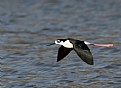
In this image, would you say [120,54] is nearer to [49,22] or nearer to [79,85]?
[79,85]

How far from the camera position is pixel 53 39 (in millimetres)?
11992

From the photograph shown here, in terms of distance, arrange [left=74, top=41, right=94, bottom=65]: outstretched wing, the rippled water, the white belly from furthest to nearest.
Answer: the rippled water → the white belly → [left=74, top=41, right=94, bottom=65]: outstretched wing

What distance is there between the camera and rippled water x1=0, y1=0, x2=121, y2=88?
28.2 feet

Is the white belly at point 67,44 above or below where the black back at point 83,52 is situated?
above

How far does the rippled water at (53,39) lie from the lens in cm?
861

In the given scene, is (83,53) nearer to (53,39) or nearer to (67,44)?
(67,44)

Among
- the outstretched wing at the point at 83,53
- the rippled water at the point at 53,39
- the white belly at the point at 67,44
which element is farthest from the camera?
the rippled water at the point at 53,39

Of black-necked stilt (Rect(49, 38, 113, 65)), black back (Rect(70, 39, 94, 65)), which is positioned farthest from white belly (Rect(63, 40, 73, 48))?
black back (Rect(70, 39, 94, 65))

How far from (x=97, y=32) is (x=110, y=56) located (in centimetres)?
239

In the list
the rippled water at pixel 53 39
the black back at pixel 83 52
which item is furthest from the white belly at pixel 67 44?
the rippled water at pixel 53 39

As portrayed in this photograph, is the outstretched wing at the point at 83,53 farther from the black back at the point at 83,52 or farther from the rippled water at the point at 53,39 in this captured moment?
the rippled water at the point at 53,39

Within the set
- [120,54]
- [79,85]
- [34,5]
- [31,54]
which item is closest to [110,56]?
[120,54]

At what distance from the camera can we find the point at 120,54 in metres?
10.5

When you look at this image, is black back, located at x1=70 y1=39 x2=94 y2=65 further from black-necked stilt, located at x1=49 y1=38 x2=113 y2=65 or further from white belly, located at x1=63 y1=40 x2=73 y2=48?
white belly, located at x1=63 y1=40 x2=73 y2=48
